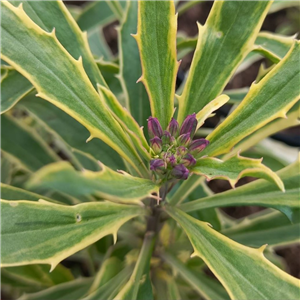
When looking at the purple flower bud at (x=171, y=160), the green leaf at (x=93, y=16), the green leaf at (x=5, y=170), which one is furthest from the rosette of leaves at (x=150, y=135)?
the green leaf at (x=93, y=16)

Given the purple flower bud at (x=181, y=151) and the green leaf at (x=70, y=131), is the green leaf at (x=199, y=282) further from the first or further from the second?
the purple flower bud at (x=181, y=151)

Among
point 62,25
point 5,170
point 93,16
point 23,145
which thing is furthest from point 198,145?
point 93,16

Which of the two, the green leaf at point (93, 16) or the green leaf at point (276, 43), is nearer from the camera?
the green leaf at point (276, 43)

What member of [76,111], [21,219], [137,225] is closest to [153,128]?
[76,111]

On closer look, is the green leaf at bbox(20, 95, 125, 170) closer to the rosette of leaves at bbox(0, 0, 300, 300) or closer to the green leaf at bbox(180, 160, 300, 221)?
the rosette of leaves at bbox(0, 0, 300, 300)

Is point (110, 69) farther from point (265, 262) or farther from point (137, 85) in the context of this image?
point (265, 262)

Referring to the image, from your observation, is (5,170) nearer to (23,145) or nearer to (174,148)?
(23,145)
